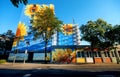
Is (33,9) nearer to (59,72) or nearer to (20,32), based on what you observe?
(20,32)

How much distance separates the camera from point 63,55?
44031mm

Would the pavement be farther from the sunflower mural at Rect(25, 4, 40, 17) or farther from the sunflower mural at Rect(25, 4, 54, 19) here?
the sunflower mural at Rect(25, 4, 40, 17)

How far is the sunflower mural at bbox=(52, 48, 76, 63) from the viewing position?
1727 inches

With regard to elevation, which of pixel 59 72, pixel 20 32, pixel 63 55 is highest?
pixel 20 32

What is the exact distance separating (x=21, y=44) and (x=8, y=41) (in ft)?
61.0

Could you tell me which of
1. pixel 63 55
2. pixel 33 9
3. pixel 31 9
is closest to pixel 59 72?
pixel 63 55

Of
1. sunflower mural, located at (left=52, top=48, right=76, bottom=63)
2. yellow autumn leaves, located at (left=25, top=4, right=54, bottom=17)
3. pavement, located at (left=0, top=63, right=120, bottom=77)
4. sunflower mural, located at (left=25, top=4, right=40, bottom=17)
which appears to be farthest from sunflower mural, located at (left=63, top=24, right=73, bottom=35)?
pavement, located at (left=0, top=63, right=120, bottom=77)

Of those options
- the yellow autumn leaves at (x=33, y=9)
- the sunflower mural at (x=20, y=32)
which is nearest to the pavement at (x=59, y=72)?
the sunflower mural at (x=20, y=32)

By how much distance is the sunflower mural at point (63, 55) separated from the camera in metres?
43.9

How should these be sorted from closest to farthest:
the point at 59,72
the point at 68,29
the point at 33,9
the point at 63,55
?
the point at 59,72 < the point at 63,55 < the point at 33,9 < the point at 68,29

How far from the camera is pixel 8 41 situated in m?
67.1

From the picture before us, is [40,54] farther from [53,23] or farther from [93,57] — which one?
[93,57]

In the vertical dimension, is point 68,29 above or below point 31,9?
below

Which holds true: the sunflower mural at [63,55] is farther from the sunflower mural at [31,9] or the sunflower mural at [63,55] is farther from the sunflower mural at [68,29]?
the sunflower mural at [31,9]
